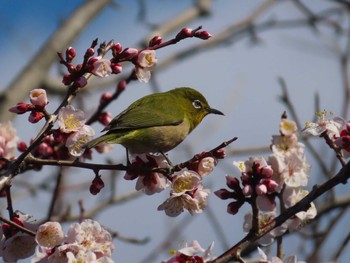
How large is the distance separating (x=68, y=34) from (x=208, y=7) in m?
2.78

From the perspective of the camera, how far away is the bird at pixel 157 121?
4.11m

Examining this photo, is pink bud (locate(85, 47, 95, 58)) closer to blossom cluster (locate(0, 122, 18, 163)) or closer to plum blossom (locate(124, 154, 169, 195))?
plum blossom (locate(124, 154, 169, 195))

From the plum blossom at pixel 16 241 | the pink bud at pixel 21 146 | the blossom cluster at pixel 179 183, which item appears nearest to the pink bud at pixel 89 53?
the blossom cluster at pixel 179 183

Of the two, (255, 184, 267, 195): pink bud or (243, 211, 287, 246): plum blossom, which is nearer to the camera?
(255, 184, 267, 195): pink bud

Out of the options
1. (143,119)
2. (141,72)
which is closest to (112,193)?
(143,119)

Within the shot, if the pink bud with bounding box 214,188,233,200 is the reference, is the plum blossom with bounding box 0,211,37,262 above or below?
above

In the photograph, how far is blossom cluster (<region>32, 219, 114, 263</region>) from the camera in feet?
10.2

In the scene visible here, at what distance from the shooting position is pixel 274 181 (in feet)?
10.7

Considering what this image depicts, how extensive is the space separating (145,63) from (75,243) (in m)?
0.93

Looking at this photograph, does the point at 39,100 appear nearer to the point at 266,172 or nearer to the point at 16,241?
the point at 16,241

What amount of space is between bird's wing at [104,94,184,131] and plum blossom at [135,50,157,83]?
59 centimetres

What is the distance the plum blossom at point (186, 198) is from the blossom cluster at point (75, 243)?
0.32 meters

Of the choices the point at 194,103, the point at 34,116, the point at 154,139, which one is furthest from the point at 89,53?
the point at 194,103

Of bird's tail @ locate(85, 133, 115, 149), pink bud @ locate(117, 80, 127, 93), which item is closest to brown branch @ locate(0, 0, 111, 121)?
pink bud @ locate(117, 80, 127, 93)
